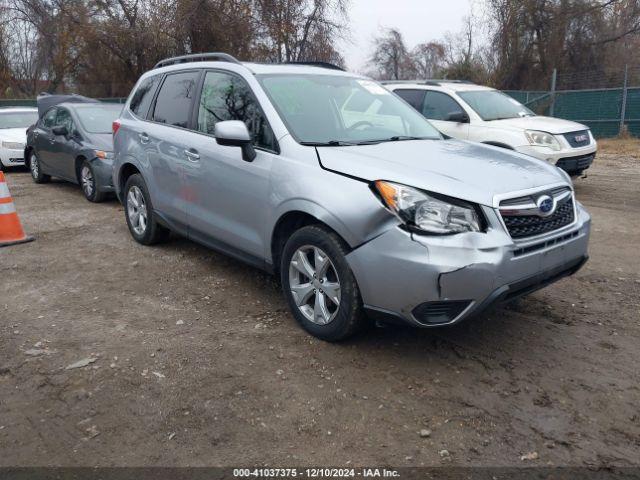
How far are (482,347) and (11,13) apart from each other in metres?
36.5

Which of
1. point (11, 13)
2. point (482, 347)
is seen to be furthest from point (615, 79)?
point (11, 13)

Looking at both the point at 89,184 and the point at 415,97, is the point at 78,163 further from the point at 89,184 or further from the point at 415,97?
the point at 415,97

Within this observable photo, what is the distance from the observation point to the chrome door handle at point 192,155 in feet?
15.7

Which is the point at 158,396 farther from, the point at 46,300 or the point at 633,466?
the point at 633,466

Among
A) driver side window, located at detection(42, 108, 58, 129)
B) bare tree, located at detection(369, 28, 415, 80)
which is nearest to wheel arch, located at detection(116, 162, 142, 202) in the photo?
driver side window, located at detection(42, 108, 58, 129)

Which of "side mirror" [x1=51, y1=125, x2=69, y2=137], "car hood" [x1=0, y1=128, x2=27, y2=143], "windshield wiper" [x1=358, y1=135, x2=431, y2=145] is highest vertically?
"windshield wiper" [x1=358, y1=135, x2=431, y2=145]

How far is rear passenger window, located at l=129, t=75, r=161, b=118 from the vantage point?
585cm

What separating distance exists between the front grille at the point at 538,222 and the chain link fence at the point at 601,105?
54.5 ft

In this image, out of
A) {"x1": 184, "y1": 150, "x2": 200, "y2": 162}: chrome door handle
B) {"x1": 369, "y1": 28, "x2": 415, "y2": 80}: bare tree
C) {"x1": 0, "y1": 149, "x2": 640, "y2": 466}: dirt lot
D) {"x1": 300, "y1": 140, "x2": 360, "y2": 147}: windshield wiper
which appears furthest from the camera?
{"x1": 369, "y1": 28, "x2": 415, "y2": 80}: bare tree

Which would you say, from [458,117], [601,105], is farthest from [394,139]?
[601,105]

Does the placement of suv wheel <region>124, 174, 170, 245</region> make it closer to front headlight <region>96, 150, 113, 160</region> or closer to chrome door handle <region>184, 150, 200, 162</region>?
chrome door handle <region>184, 150, 200, 162</region>

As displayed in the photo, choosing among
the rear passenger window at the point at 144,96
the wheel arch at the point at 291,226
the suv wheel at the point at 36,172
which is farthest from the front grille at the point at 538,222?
the suv wheel at the point at 36,172

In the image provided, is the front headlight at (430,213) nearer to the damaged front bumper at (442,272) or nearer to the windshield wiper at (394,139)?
the damaged front bumper at (442,272)

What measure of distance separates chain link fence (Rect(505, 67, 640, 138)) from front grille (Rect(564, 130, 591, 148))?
34.6 ft
